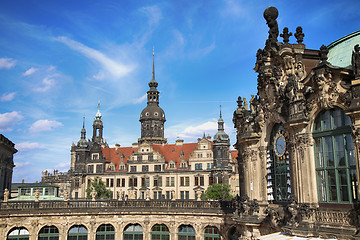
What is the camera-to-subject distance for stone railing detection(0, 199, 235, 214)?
30.4 metres

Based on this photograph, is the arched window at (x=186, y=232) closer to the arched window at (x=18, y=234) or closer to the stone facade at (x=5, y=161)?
the arched window at (x=18, y=234)

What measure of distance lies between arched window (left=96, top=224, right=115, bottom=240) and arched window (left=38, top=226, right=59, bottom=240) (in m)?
3.75

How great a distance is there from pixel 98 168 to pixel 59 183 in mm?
26623

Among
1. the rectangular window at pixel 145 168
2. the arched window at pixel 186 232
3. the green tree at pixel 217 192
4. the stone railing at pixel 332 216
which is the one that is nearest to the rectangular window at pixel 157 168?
the rectangular window at pixel 145 168

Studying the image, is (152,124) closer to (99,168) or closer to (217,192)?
(99,168)

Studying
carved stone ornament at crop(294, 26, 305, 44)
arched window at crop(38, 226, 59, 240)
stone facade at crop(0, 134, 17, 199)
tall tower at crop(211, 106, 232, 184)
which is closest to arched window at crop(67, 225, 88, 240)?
arched window at crop(38, 226, 59, 240)

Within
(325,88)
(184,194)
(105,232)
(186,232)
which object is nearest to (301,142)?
(325,88)

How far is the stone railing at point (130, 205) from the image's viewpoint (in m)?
30.4

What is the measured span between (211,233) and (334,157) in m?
17.4

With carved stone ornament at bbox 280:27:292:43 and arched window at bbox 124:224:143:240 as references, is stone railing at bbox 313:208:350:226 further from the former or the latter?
arched window at bbox 124:224:143:240

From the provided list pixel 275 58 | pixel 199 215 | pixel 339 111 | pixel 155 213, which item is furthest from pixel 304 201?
pixel 155 213

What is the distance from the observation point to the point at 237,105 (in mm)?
25938

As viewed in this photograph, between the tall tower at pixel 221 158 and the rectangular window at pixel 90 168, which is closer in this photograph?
the tall tower at pixel 221 158

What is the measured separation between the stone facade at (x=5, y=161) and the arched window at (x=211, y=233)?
26553mm
